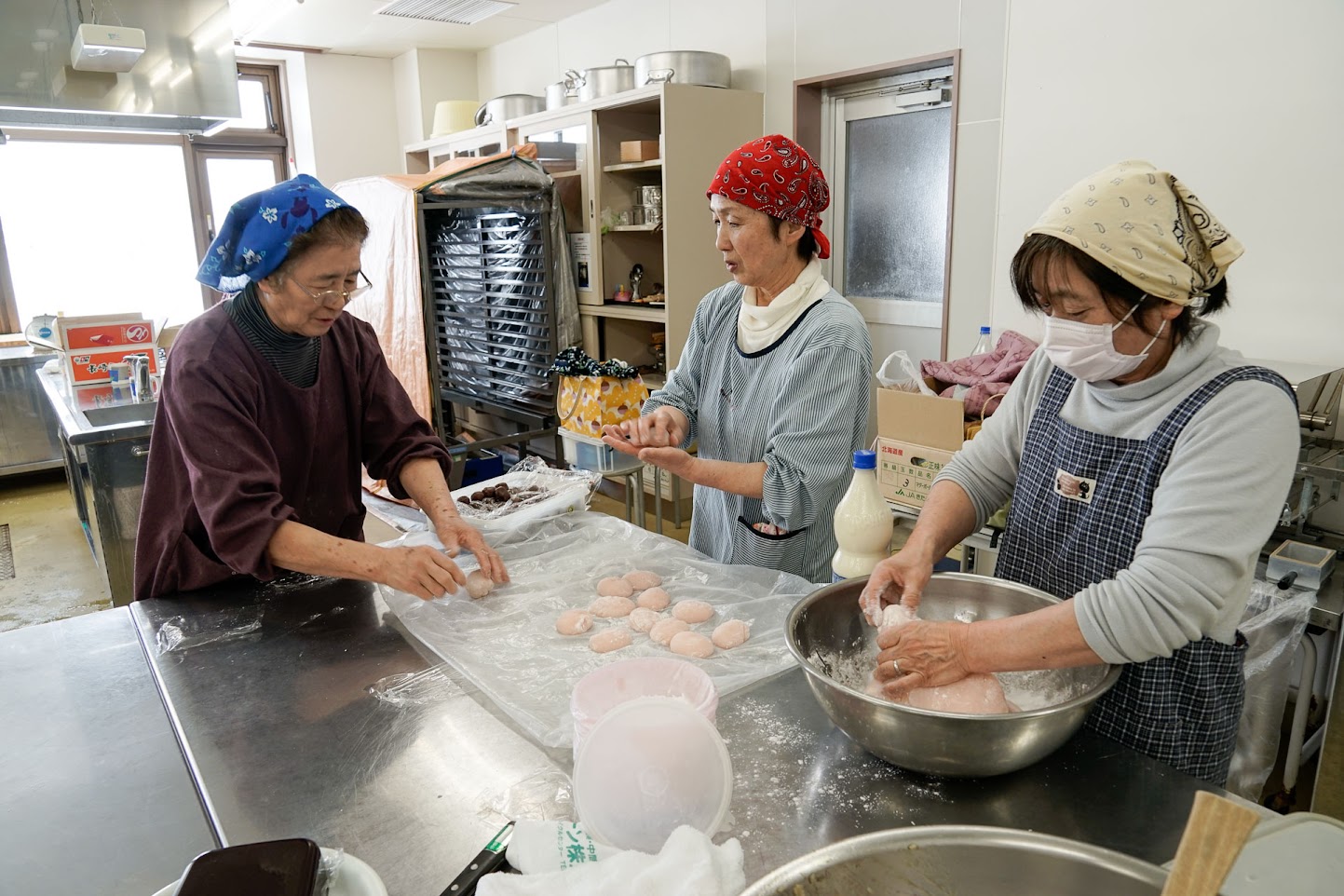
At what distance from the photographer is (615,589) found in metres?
1.71

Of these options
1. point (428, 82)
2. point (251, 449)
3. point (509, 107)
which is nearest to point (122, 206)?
point (428, 82)

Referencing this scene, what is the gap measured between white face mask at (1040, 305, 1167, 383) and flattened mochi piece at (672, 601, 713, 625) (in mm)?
760

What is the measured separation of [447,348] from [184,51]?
2.66 metres

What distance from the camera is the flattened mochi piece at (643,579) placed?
5.68 ft

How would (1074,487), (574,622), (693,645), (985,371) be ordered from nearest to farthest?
(1074,487), (693,645), (574,622), (985,371)

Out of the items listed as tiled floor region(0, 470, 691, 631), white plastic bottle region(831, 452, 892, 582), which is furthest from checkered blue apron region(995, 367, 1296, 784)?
tiled floor region(0, 470, 691, 631)

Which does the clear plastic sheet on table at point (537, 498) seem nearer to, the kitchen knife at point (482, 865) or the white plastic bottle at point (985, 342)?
the kitchen knife at point (482, 865)

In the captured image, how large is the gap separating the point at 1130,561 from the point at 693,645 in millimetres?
705

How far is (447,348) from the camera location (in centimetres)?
564

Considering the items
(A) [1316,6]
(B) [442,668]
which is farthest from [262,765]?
(A) [1316,6]

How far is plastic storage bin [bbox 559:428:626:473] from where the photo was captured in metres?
3.52

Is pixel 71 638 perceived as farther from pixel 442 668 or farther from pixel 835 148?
pixel 835 148

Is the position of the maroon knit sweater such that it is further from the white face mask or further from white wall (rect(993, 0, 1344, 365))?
white wall (rect(993, 0, 1344, 365))

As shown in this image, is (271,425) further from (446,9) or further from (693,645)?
(446,9)
